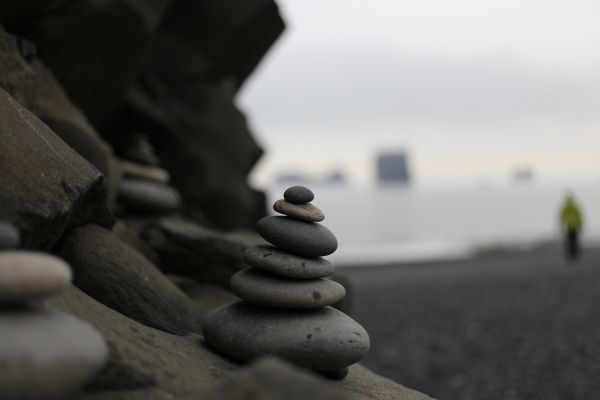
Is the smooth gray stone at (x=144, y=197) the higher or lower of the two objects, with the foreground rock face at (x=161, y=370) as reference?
higher

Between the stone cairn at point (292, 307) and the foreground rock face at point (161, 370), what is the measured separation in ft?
0.76

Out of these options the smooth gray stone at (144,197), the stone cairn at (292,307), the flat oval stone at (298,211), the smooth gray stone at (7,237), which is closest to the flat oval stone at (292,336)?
the stone cairn at (292,307)

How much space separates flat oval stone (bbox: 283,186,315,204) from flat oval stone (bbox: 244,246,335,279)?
1.53 ft

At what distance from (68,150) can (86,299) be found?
5.14 feet

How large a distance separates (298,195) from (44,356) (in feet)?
8.52

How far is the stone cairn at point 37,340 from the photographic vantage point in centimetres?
258

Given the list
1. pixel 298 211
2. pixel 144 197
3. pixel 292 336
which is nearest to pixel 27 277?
pixel 292 336

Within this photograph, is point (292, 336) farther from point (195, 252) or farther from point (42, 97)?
point (42, 97)

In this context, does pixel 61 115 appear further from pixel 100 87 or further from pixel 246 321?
pixel 246 321

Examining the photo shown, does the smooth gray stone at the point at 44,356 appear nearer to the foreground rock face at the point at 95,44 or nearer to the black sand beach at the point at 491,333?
the foreground rock face at the point at 95,44

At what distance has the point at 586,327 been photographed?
11.3 meters

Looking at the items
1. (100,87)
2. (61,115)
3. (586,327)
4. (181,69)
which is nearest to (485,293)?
(586,327)

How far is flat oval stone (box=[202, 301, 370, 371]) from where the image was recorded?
4.19m

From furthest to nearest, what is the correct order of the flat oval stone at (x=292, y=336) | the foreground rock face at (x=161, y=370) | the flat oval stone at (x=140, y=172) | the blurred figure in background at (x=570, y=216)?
the blurred figure in background at (x=570, y=216), the flat oval stone at (x=140, y=172), the flat oval stone at (x=292, y=336), the foreground rock face at (x=161, y=370)
